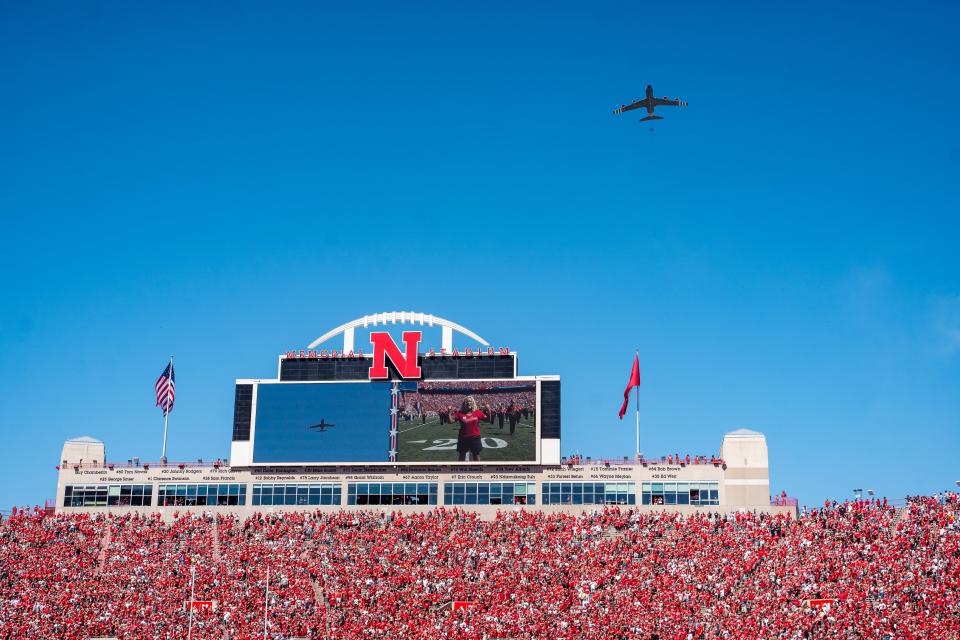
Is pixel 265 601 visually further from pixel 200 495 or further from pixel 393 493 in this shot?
pixel 200 495

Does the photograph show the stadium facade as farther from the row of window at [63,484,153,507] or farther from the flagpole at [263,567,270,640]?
the flagpole at [263,567,270,640]

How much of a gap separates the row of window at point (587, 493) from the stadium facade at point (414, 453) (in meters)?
0.06

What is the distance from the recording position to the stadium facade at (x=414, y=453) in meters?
84.4

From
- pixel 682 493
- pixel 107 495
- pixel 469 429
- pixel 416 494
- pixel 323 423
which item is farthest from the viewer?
pixel 107 495

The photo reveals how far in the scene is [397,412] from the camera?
85.7m

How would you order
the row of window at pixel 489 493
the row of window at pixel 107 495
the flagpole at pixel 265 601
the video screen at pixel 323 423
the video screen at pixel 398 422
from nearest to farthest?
the flagpole at pixel 265 601 < the row of window at pixel 489 493 < the video screen at pixel 398 422 < the video screen at pixel 323 423 < the row of window at pixel 107 495

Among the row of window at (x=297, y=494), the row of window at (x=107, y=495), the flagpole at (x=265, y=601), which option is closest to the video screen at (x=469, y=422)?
the row of window at (x=297, y=494)

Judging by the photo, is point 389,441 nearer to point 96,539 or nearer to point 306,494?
point 306,494

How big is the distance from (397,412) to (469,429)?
15.8 feet

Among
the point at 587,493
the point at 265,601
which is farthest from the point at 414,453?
the point at 265,601

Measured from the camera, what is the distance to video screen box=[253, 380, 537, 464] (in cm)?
8462

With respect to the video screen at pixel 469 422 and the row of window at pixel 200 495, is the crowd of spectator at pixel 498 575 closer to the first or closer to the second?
the row of window at pixel 200 495

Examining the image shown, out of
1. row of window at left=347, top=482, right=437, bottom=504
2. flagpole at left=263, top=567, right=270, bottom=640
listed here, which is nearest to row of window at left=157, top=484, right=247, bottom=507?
row of window at left=347, top=482, right=437, bottom=504

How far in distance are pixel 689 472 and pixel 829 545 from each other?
49.7 feet
